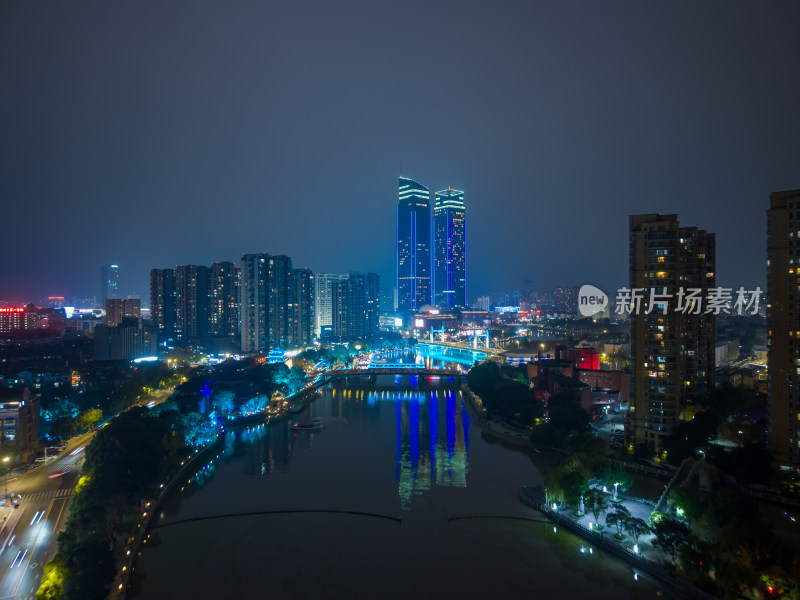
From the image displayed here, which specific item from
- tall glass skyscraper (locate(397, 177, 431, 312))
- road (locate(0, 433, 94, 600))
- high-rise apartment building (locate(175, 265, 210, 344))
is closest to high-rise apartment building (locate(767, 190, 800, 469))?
road (locate(0, 433, 94, 600))

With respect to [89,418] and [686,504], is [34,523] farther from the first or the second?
[686,504]

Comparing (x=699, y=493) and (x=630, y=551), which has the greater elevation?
(x=699, y=493)

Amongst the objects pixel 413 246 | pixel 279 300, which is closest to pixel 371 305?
pixel 279 300

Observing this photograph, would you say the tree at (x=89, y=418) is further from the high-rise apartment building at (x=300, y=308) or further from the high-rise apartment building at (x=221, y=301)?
the high-rise apartment building at (x=221, y=301)

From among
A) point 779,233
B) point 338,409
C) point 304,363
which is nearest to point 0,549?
point 338,409

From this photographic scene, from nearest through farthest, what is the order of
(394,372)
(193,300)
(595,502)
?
1. (595,502)
2. (394,372)
3. (193,300)

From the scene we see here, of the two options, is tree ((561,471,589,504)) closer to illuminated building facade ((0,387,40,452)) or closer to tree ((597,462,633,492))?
tree ((597,462,633,492))
